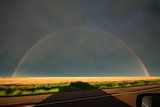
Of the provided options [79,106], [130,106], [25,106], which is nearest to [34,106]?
[25,106]

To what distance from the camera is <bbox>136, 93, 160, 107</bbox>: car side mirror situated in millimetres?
3129

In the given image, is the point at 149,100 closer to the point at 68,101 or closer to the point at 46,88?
the point at 68,101

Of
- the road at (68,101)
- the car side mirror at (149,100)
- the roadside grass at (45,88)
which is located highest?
the roadside grass at (45,88)

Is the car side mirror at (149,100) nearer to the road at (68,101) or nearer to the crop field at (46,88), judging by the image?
the road at (68,101)

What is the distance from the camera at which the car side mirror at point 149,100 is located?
3129mm

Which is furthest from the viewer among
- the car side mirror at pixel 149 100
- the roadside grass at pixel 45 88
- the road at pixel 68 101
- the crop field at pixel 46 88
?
the crop field at pixel 46 88

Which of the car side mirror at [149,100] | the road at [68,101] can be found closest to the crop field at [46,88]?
the road at [68,101]

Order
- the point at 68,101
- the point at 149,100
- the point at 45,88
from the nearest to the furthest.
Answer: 1. the point at 149,100
2. the point at 68,101
3. the point at 45,88

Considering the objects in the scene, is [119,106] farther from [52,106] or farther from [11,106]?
[11,106]

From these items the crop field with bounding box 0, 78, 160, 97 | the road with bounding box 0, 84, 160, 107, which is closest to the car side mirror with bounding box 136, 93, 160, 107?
the road with bounding box 0, 84, 160, 107

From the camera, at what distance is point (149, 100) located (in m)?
3.29

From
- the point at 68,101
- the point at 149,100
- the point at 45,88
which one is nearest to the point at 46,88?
the point at 45,88

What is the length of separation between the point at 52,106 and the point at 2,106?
7.91 feet

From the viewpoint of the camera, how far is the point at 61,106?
11992mm
